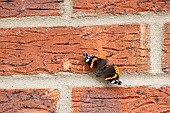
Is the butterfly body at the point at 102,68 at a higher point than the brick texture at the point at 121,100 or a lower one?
higher

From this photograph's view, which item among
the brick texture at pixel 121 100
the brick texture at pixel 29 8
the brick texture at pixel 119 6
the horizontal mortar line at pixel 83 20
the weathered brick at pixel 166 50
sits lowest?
the brick texture at pixel 121 100

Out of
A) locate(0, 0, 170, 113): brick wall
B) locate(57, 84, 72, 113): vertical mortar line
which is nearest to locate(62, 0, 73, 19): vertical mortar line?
locate(0, 0, 170, 113): brick wall

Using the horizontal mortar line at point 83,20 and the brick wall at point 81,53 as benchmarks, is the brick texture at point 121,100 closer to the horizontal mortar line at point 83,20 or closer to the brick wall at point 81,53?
the brick wall at point 81,53

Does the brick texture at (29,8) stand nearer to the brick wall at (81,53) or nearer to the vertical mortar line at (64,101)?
the brick wall at (81,53)

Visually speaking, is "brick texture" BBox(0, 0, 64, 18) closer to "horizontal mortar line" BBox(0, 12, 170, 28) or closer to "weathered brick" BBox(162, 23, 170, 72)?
"horizontal mortar line" BBox(0, 12, 170, 28)

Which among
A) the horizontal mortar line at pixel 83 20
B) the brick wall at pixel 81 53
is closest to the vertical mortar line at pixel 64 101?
the brick wall at pixel 81 53
